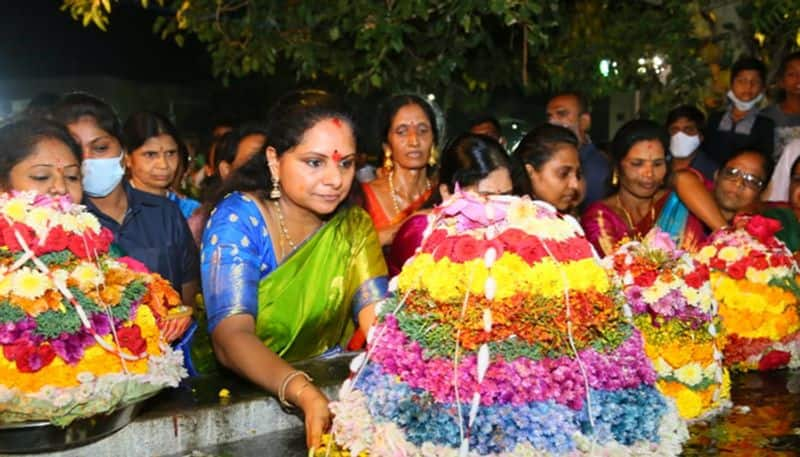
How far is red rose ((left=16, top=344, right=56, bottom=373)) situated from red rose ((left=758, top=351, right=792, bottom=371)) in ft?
12.5

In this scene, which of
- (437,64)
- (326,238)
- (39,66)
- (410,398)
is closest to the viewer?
(410,398)

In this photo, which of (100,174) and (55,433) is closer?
(55,433)

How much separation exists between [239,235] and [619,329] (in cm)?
157

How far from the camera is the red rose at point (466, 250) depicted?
3096mm

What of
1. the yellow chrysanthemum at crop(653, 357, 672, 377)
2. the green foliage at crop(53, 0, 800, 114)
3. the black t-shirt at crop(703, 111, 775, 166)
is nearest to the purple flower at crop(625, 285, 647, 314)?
the yellow chrysanthemum at crop(653, 357, 672, 377)

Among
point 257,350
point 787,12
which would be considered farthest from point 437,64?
point 257,350

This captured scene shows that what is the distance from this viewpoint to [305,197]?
3.96 m

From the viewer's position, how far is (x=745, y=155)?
6.85 meters

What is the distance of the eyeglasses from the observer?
6.83 metres

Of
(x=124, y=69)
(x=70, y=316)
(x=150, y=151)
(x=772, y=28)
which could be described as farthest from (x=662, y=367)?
(x=124, y=69)

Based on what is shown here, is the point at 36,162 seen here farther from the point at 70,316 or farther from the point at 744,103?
the point at 744,103

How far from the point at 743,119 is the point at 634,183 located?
2783 mm

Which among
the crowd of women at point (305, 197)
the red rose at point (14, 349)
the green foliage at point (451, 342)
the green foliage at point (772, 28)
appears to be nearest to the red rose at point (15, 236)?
the red rose at point (14, 349)

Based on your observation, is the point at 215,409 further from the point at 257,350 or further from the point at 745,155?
the point at 745,155
